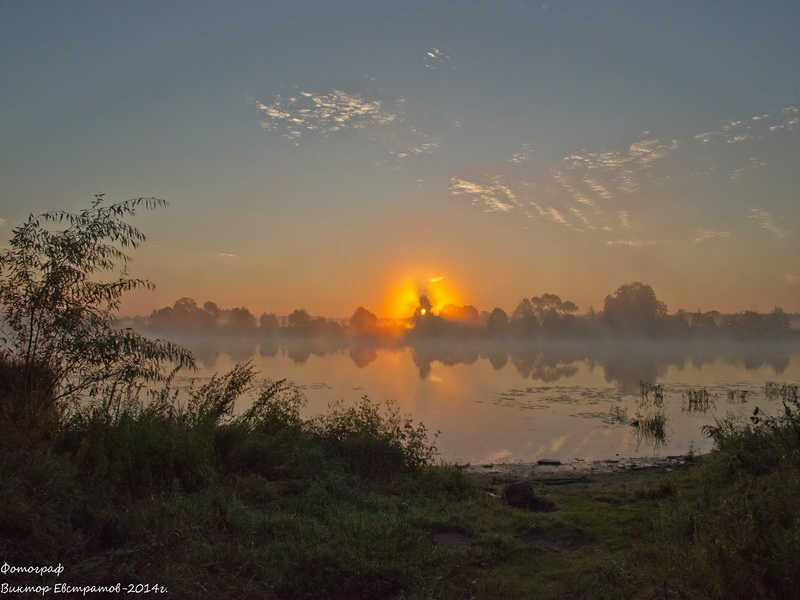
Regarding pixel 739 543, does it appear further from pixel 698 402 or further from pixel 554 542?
pixel 698 402

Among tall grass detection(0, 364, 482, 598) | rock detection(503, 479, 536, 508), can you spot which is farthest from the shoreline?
tall grass detection(0, 364, 482, 598)

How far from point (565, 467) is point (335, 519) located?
8618 millimetres

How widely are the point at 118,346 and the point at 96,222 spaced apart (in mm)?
2079

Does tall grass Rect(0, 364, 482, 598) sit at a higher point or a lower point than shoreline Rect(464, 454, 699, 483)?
higher

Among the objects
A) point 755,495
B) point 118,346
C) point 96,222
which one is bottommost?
point 755,495

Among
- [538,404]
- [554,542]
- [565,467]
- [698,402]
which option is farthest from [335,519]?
[698,402]

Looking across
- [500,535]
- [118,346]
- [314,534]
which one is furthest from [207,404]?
[500,535]

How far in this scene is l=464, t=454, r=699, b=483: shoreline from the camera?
1193 centimetres

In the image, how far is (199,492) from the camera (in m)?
7.13

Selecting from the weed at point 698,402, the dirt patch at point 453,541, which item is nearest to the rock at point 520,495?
the dirt patch at point 453,541

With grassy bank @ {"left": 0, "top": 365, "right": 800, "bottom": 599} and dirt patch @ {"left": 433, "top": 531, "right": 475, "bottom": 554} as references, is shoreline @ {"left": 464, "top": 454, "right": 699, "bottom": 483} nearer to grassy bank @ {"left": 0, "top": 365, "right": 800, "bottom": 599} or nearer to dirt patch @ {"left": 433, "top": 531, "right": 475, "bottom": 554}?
grassy bank @ {"left": 0, "top": 365, "right": 800, "bottom": 599}

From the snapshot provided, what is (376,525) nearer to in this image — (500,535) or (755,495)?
(500,535)

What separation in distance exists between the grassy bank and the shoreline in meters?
2.00

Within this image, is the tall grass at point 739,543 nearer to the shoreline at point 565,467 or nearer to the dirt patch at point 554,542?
the dirt patch at point 554,542
